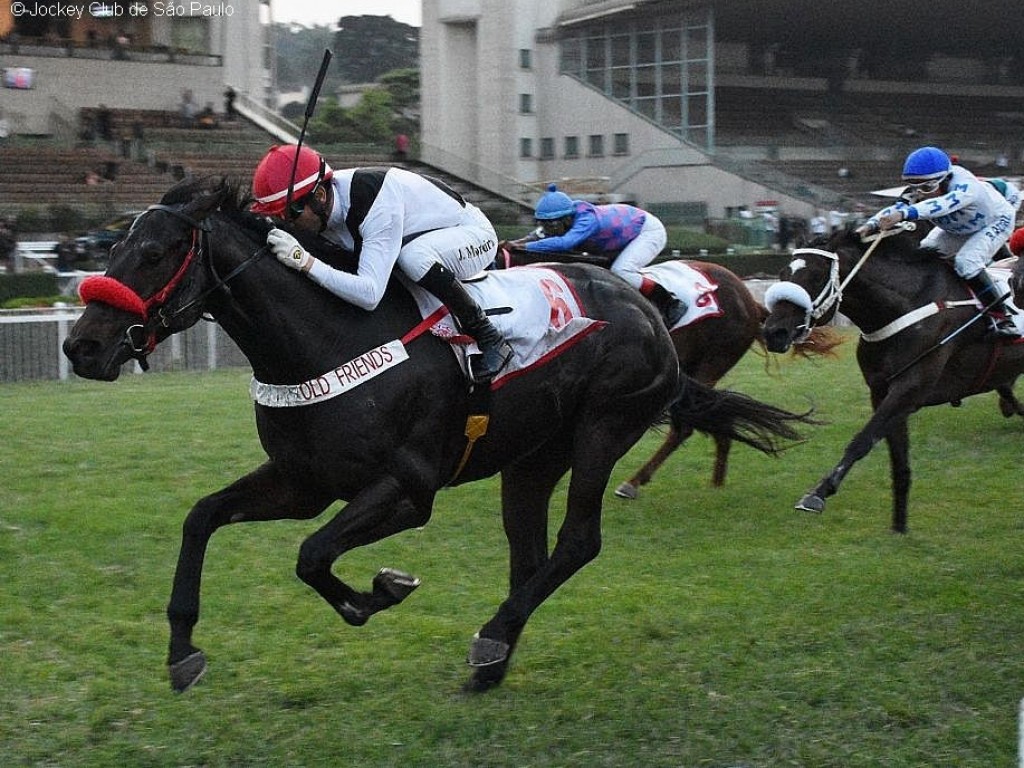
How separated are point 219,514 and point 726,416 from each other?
243cm

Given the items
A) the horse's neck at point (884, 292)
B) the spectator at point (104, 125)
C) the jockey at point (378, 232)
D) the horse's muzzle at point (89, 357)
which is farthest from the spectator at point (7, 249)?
the horse's muzzle at point (89, 357)

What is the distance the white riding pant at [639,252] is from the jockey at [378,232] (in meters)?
3.97

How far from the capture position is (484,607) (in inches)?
243

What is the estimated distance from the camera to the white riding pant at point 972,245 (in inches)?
323

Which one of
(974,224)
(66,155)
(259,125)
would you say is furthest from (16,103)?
(974,224)

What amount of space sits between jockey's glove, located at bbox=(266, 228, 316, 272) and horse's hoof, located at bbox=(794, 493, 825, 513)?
3.87m

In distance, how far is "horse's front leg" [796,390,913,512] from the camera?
299 inches

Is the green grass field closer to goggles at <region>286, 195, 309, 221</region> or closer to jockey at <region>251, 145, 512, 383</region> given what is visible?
jockey at <region>251, 145, 512, 383</region>

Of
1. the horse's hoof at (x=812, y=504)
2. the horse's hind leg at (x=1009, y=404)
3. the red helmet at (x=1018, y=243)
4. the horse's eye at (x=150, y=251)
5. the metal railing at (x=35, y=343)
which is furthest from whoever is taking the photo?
the metal railing at (x=35, y=343)

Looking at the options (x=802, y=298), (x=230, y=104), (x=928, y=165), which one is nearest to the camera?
(x=802, y=298)

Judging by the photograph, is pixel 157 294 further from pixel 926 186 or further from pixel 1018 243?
pixel 926 186

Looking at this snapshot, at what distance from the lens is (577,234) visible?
29.4 ft

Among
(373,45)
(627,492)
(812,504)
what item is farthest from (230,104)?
(373,45)

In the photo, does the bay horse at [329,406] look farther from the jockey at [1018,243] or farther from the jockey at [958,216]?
the jockey at [958,216]
